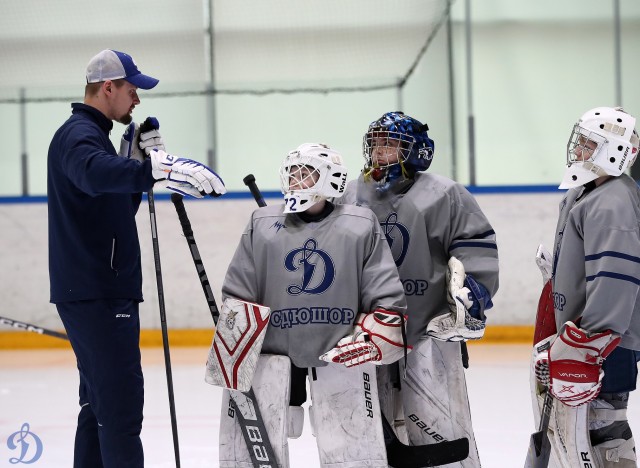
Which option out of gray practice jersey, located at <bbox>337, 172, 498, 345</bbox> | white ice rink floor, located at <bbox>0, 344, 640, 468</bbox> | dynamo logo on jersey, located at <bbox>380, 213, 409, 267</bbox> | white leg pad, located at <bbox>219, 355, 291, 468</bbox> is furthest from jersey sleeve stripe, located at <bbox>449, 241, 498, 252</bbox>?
white ice rink floor, located at <bbox>0, 344, 640, 468</bbox>

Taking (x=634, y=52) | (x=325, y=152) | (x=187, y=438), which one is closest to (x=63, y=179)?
(x=325, y=152)

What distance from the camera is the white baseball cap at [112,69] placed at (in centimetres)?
288

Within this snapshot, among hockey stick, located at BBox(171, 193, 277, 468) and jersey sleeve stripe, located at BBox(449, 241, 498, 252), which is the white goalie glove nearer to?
jersey sleeve stripe, located at BBox(449, 241, 498, 252)

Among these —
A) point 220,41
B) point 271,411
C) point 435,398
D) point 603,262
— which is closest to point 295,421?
point 271,411

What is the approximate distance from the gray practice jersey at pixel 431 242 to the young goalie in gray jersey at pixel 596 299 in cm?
28

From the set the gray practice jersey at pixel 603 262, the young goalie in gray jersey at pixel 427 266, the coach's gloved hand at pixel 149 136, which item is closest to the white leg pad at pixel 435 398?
the young goalie in gray jersey at pixel 427 266

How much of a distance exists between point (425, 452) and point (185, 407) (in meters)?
2.14

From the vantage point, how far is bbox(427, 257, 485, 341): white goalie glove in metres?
2.74

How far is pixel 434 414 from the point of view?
2857mm

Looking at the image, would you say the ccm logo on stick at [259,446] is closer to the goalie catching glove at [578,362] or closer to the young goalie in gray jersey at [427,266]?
the young goalie in gray jersey at [427,266]

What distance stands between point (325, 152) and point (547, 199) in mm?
4202

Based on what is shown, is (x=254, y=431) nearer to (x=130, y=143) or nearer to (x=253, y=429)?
(x=253, y=429)

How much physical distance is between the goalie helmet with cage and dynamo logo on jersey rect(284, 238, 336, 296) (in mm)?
406

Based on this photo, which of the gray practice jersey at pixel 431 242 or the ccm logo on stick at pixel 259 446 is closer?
the ccm logo on stick at pixel 259 446
